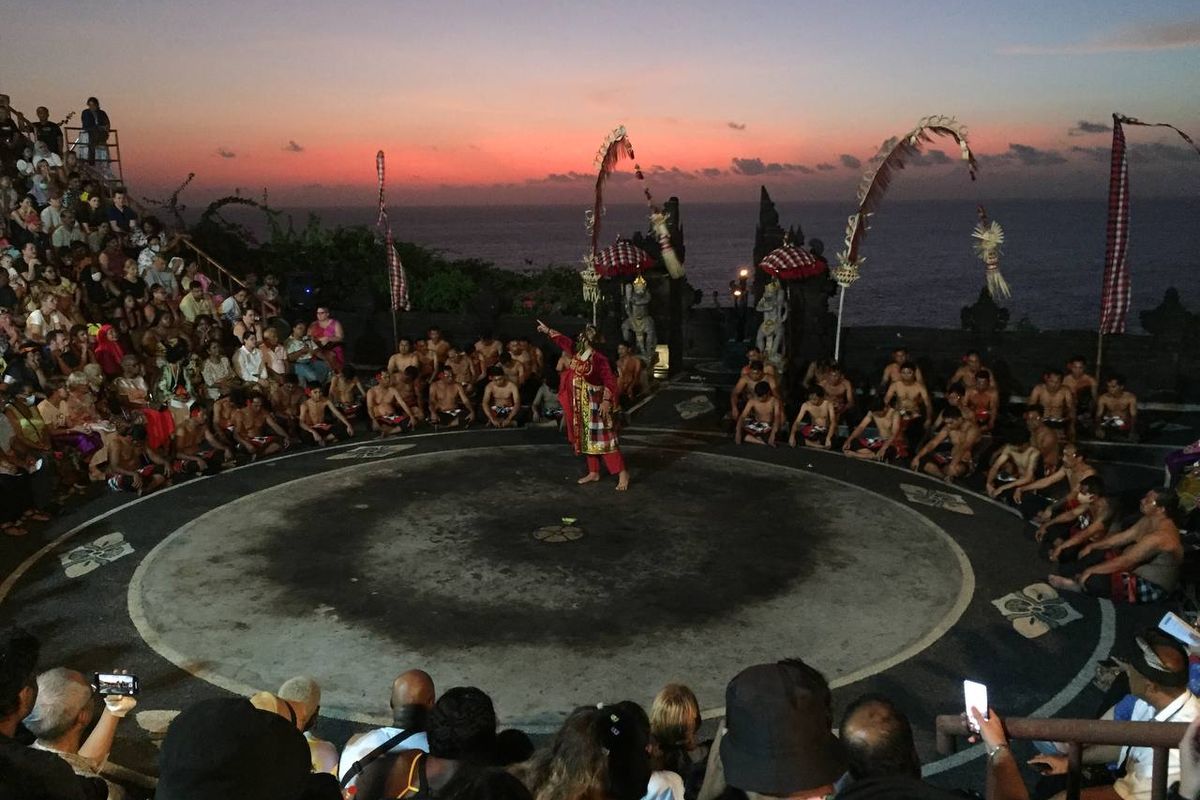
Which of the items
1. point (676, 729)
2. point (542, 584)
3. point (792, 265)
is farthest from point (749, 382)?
point (676, 729)

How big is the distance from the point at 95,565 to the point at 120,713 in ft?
17.8

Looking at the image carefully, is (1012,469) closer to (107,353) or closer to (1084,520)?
(1084,520)

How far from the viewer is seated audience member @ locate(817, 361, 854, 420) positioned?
14180 millimetres

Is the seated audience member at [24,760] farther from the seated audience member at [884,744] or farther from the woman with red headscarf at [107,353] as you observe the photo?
the woman with red headscarf at [107,353]

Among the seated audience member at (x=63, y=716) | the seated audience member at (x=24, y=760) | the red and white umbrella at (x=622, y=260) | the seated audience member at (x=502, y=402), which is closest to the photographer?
the seated audience member at (x=24, y=760)

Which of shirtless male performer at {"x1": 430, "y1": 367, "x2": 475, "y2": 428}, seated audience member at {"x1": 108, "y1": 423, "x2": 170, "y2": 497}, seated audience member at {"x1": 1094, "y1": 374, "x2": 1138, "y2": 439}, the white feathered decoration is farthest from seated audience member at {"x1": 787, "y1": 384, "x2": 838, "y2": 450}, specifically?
seated audience member at {"x1": 108, "y1": 423, "x2": 170, "y2": 497}

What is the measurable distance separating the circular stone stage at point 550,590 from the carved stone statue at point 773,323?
4.07 metres

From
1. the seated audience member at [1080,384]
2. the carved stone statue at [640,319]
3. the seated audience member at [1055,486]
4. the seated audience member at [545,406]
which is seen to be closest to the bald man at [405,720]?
the seated audience member at [1055,486]

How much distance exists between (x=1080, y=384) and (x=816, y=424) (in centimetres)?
366

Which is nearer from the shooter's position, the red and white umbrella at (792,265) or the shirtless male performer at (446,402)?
the shirtless male performer at (446,402)

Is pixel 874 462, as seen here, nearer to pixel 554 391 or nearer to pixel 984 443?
pixel 984 443

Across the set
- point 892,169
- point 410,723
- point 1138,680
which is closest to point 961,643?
point 1138,680

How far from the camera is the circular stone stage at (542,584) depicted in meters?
7.53

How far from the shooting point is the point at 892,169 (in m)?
13.4
